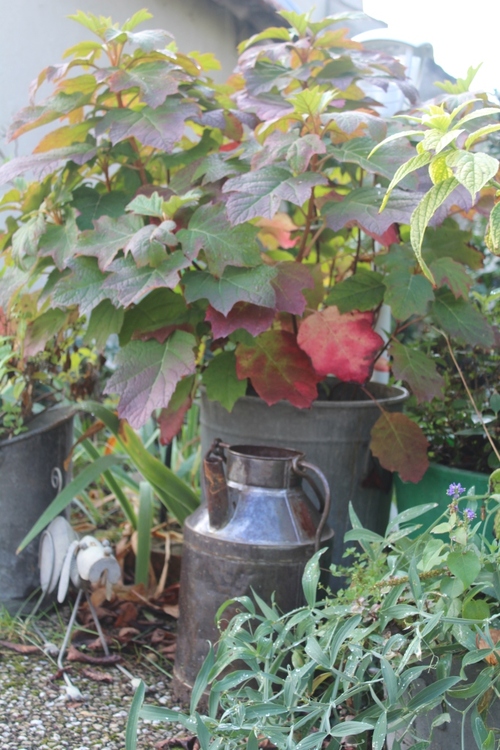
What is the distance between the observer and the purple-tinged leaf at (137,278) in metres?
1.50

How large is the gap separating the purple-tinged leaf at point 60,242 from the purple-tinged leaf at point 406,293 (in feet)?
2.34

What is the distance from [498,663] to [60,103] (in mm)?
1505

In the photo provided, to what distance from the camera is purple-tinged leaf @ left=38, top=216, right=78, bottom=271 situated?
1683 mm

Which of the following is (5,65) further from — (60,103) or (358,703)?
(358,703)

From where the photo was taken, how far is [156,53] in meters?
1.80

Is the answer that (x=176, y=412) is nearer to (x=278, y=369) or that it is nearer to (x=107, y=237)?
(x=278, y=369)

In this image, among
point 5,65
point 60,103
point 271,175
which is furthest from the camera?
point 5,65

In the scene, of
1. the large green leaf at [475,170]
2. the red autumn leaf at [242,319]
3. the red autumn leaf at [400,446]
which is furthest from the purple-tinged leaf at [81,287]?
the large green leaf at [475,170]

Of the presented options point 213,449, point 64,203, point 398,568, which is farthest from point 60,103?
point 398,568

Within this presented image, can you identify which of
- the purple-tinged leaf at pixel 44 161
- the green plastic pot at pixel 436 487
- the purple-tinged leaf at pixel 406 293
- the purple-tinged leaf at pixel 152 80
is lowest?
the green plastic pot at pixel 436 487

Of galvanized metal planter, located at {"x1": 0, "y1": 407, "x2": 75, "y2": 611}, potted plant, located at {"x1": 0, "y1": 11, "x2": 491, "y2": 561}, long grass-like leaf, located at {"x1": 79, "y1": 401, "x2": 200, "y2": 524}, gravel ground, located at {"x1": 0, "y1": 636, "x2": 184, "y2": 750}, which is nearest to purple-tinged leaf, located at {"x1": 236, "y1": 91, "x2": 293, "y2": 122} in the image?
potted plant, located at {"x1": 0, "y1": 11, "x2": 491, "y2": 561}

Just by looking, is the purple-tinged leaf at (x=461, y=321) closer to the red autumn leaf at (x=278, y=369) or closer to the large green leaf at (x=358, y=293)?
the large green leaf at (x=358, y=293)

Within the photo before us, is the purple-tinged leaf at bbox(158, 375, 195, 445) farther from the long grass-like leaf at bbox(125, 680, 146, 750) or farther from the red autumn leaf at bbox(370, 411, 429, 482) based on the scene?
the long grass-like leaf at bbox(125, 680, 146, 750)

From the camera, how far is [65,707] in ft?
5.08
